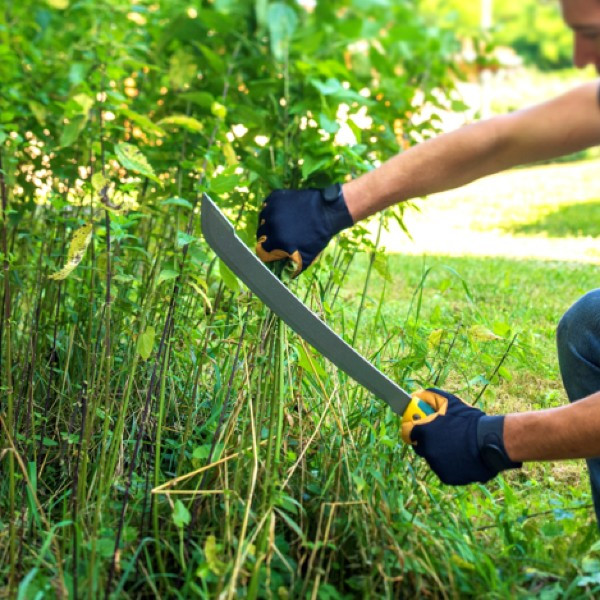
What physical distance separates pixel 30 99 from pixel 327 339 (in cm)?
167

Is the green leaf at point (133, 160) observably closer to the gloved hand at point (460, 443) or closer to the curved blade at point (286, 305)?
the curved blade at point (286, 305)

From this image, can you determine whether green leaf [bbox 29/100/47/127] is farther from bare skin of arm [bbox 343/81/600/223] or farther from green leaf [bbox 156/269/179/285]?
bare skin of arm [bbox 343/81/600/223]

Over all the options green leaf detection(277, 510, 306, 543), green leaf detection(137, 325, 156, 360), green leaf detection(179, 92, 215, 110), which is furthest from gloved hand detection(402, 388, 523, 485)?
green leaf detection(179, 92, 215, 110)

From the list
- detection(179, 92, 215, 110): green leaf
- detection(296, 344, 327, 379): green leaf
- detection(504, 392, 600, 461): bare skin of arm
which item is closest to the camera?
detection(504, 392, 600, 461): bare skin of arm

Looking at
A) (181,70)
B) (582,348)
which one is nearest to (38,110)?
(181,70)

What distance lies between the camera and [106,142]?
287cm

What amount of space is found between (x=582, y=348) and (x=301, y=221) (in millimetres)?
802

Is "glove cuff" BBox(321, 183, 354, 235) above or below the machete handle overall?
above

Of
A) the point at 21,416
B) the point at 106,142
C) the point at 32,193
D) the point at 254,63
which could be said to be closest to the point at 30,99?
the point at 32,193

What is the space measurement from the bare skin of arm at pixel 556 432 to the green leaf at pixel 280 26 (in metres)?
1.30

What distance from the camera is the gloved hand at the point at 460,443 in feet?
6.48

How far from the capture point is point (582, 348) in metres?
2.32

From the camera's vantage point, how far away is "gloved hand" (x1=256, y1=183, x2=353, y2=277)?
6.34 ft

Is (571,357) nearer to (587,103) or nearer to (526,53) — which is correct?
(587,103)
